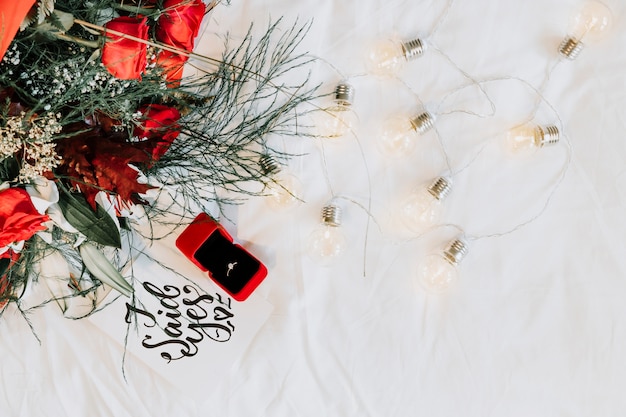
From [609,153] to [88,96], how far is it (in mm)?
727

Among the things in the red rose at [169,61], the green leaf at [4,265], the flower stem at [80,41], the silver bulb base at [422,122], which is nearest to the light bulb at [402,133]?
the silver bulb base at [422,122]

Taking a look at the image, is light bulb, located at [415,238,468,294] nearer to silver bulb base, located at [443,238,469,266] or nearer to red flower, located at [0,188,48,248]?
silver bulb base, located at [443,238,469,266]

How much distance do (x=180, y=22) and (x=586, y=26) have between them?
59 centimetres

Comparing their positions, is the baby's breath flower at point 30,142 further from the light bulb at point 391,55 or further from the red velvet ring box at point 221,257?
the light bulb at point 391,55

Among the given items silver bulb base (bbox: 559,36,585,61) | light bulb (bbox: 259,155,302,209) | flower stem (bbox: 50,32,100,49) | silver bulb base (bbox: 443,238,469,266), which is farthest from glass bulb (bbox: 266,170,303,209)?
silver bulb base (bbox: 559,36,585,61)

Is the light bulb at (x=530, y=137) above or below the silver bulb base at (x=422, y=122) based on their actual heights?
above

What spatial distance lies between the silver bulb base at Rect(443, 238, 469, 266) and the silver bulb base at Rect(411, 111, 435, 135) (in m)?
0.17

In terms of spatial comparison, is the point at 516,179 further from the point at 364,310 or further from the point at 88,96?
the point at 88,96

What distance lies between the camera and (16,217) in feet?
1.71

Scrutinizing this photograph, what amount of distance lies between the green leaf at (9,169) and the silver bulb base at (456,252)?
0.57m

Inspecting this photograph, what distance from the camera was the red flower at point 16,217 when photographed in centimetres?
52

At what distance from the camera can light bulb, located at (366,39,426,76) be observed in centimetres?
79

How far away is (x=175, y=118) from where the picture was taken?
0.71 m

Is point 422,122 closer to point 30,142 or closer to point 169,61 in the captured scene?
point 169,61
